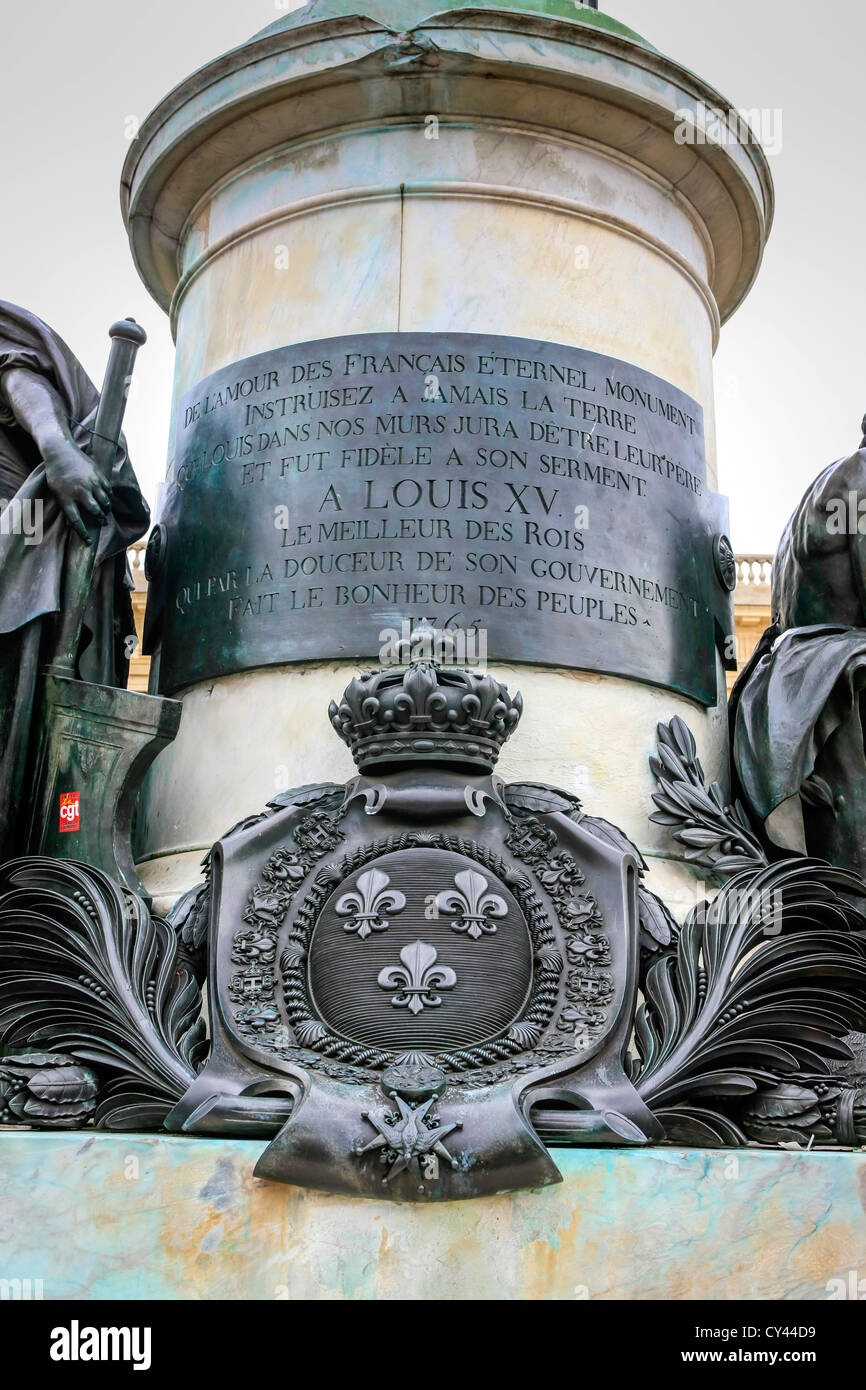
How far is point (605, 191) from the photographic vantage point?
307 inches

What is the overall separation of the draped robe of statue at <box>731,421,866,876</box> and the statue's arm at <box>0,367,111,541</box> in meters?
3.05

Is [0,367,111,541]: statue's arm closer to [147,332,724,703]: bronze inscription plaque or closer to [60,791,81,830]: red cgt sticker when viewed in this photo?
[147,332,724,703]: bronze inscription plaque

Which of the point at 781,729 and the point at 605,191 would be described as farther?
the point at 605,191

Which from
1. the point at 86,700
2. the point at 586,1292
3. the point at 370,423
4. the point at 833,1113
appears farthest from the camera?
the point at 370,423

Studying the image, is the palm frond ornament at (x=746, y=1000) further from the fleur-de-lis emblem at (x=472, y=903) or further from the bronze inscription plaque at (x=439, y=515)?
the bronze inscription plaque at (x=439, y=515)

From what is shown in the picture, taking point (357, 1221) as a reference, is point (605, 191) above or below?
above

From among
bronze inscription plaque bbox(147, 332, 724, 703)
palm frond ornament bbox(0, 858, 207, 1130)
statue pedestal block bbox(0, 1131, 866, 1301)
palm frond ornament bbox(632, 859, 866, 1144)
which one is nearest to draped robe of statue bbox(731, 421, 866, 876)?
bronze inscription plaque bbox(147, 332, 724, 703)

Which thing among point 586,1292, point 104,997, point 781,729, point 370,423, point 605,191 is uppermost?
point 605,191

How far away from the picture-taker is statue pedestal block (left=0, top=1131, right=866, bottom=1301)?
15.9 ft

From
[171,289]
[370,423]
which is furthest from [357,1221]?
[171,289]

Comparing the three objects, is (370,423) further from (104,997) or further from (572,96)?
(104,997)

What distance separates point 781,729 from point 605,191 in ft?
9.37

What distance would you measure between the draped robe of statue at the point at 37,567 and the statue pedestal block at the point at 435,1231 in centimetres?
206

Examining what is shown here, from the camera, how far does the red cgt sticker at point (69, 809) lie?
654 cm
